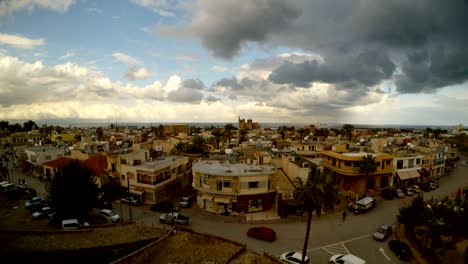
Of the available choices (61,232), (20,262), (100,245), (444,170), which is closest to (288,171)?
(100,245)

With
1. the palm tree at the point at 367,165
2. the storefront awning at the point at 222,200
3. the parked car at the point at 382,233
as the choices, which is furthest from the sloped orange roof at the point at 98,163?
the palm tree at the point at 367,165

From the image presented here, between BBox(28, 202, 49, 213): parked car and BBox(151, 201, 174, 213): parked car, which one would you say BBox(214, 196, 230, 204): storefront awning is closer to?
BBox(151, 201, 174, 213): parked car

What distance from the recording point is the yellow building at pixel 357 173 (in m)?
46.2

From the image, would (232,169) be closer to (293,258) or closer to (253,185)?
(253,185)

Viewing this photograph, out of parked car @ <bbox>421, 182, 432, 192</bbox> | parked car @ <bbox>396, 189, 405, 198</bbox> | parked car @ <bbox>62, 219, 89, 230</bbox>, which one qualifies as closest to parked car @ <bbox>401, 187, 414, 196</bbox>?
parked car @ <bbox>396, 189, 405, 198</bbox>

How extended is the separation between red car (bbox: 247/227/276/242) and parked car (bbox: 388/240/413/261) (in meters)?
12.2

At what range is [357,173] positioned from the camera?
45.6 metres

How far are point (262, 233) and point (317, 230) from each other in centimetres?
745

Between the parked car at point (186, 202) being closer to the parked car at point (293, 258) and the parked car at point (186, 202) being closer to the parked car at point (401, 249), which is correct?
the parked car at point (293, 258)

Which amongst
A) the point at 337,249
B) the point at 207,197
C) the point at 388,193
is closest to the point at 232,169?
the point at 207,197

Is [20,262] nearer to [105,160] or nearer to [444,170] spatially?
[105,160]

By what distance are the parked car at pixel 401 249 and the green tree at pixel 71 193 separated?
35.8 metres

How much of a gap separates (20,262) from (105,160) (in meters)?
32.0

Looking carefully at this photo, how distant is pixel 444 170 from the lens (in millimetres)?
63844
